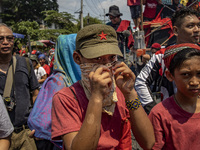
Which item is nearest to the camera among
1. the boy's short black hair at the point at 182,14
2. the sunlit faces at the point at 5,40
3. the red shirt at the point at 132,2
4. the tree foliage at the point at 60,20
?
the boy's short black hair at the point at 182,14

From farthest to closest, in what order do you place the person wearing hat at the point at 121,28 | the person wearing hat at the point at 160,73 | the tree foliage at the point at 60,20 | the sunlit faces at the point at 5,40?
1. the tree foliage at the point at 60,20
2. the person wearing hat at the point at 121,28
3. the sunlit faces at the point at 5,40
4. the person wearing hat at the point at 160,73

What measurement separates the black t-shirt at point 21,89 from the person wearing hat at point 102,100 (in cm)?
143

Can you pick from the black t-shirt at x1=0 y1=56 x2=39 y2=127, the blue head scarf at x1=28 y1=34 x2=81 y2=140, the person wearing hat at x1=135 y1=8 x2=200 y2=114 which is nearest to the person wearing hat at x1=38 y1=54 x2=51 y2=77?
the black t-shirt at x1=0 y1=56 x2=39 y2=127

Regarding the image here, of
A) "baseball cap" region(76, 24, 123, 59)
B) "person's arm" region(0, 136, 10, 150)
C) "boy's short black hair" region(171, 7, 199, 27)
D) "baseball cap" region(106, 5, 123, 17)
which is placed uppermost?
"baseball cap" region(106, 5, 123, 17)

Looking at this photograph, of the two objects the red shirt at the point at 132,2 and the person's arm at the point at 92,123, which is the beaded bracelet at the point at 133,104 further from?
the red shirt at the point at 132,2

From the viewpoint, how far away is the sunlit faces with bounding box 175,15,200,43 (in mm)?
2242

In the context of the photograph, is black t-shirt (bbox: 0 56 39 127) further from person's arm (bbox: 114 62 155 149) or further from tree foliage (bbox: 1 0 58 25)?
tree foliage (bbox: 1 0 58 25)

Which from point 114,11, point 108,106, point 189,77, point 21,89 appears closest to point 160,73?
point 189,77

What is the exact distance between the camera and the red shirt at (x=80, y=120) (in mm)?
1281

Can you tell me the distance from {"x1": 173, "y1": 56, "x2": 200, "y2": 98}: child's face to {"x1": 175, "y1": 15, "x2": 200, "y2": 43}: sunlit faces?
0.84 m

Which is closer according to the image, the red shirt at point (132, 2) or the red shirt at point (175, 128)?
the red shirt at point (175, 128)

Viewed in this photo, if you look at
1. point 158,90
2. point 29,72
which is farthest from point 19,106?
point 158,90

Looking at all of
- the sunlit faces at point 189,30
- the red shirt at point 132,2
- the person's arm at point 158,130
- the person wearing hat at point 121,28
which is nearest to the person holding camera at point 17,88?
the person's arm at point 158,130

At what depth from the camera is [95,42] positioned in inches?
54.7
